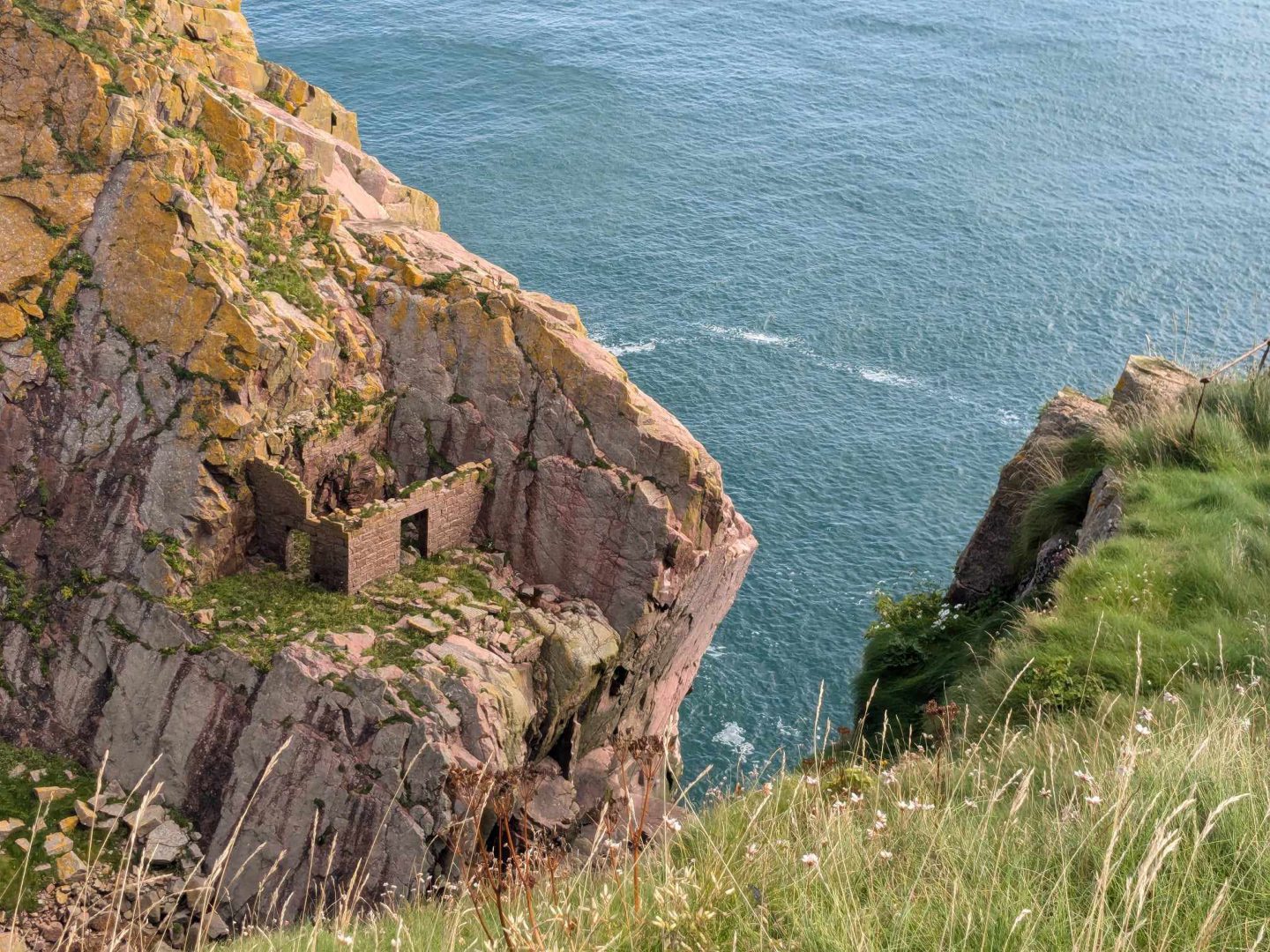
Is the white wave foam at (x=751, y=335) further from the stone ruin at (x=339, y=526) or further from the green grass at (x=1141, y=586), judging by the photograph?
the green grass at (x=1141, y=586)

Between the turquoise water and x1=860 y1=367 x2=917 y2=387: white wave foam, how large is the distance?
29 cm

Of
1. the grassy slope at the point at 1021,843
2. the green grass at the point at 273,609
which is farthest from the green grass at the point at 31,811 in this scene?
the grassy slope at the point at 1021,843

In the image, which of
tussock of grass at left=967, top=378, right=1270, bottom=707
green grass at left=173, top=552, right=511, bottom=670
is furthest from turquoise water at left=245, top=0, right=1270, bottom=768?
tussock of grass at left=967, top=378, right=1270, bottom=707

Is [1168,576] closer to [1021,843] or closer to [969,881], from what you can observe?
[1021,843]

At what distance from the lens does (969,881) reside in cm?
770

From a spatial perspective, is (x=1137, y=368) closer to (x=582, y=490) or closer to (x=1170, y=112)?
(x=582, y=490)

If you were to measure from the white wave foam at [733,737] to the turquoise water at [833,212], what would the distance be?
15 cm

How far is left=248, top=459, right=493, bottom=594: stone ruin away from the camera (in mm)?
29828

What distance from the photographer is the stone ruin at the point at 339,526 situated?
97.9 ft

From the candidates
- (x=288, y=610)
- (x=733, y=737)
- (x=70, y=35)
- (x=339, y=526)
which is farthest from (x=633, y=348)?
(x=288, y=610)

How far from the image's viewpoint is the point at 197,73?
3350 cm

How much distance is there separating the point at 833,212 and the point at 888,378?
70.7 ft

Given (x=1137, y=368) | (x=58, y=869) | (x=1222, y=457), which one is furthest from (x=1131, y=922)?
(x=58, y=869)

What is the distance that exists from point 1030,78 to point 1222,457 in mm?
102054
